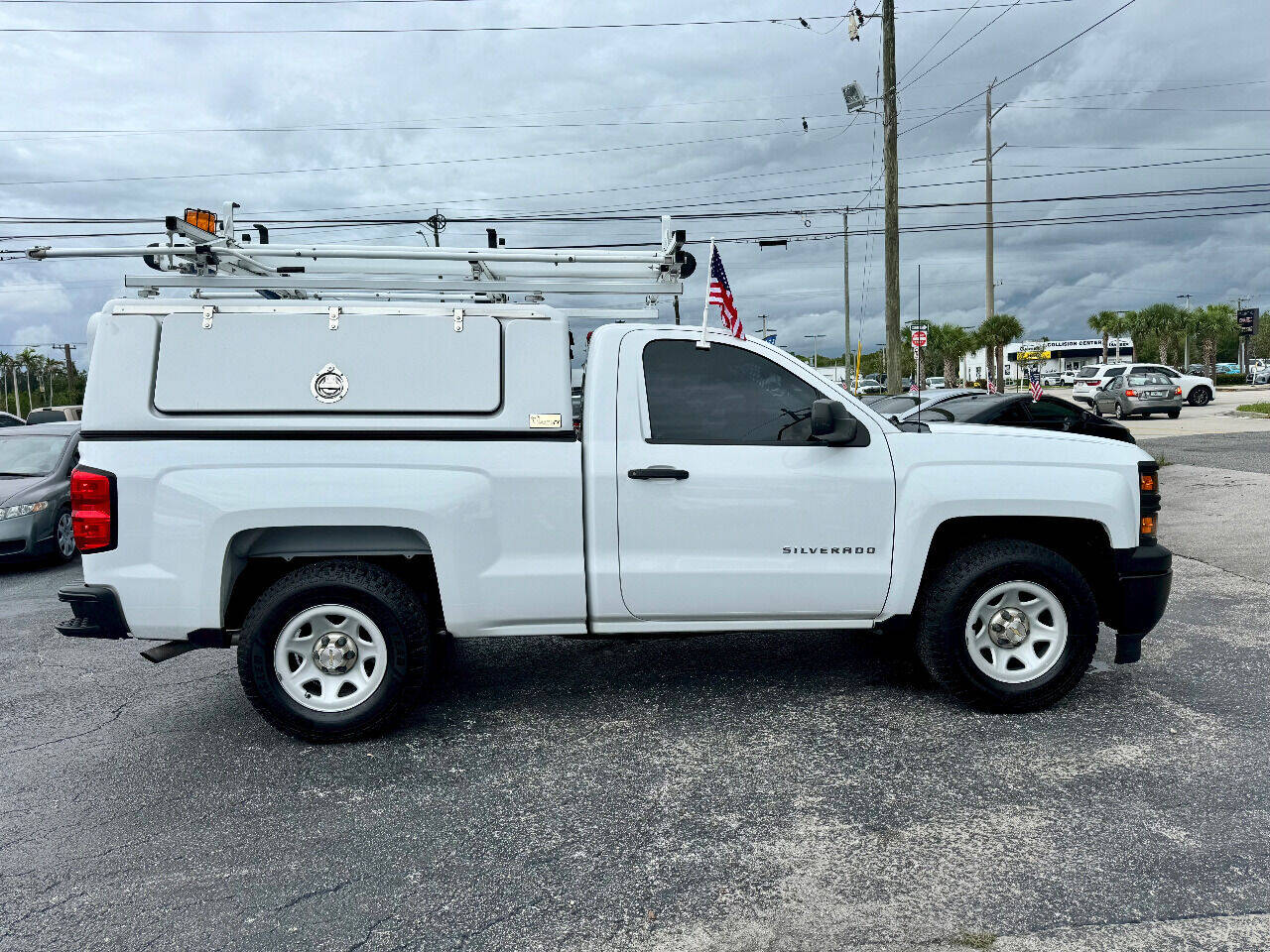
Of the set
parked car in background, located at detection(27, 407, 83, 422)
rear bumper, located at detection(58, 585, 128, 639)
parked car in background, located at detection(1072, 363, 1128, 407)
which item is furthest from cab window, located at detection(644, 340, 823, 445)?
parked car in background, located at detection(1072, 363, 1128, 407)

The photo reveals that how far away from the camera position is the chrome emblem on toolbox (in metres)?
4.27

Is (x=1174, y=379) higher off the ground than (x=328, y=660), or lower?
higher

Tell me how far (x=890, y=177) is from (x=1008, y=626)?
17.1m

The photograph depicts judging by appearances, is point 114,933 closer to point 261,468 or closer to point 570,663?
point 261,468

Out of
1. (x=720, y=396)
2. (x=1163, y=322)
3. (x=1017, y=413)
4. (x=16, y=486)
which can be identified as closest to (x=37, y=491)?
(x=16, y=486)

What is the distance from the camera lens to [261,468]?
4.21m

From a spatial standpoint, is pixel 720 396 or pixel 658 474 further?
pixel 720 396

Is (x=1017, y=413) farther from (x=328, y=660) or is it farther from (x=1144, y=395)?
(x=1144, y=395)

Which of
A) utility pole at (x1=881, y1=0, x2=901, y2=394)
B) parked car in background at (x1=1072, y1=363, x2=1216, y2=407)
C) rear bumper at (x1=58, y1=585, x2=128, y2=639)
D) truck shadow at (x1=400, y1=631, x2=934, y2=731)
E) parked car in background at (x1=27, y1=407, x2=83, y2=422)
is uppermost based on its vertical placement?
utility pole at (x1=881, y1=0, x2=901, y2=394)

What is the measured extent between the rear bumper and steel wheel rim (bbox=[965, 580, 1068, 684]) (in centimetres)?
406

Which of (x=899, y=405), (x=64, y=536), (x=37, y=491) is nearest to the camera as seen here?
(x=37, y=491)

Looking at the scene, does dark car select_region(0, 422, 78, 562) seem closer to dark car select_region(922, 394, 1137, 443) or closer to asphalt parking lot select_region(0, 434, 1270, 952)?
asphalt parking lot select_region(0, 434, 1270, 952)

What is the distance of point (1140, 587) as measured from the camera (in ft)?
15.2

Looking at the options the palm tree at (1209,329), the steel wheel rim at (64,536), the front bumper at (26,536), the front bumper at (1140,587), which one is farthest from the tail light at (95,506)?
the palm tree at (1209,329)
